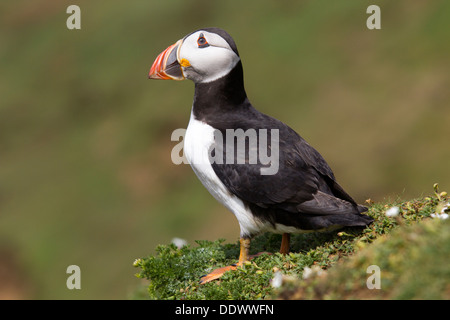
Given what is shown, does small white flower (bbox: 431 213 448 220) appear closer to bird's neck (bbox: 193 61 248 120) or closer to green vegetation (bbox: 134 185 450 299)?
green vegetation (bbox: 134 185 450 299)

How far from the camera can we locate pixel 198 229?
12.8 m

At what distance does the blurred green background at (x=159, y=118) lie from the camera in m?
12.9

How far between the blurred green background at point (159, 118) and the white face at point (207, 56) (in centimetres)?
650

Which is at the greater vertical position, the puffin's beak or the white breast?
the puffin's beak

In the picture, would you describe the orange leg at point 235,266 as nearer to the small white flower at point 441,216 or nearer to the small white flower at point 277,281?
the small white flower at point 277,281

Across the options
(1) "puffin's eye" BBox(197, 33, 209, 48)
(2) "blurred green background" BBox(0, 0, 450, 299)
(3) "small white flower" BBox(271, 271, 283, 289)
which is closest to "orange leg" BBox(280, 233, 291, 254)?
(3) "small white flower" BBox(271, 271, 283, 289)

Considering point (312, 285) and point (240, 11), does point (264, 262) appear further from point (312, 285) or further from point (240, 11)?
point (240, 11)

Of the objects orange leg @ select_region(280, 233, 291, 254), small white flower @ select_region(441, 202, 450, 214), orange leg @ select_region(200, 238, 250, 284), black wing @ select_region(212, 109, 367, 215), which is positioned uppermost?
black wing @ select_region(212, 109, 367, 215)

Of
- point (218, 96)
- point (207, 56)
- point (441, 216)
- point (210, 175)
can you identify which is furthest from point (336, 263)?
point (207, 56)

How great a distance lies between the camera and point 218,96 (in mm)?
6086

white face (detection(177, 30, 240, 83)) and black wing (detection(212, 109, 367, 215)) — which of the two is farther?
white face (detection(177, 30, 240, 83))

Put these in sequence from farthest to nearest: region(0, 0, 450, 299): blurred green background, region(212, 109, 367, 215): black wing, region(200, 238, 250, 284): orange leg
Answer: region(0, 0, 450, 299): blurred green background
region(200, 238, 250, 284): orange leg
region(212, 109, 367, 215): black wing

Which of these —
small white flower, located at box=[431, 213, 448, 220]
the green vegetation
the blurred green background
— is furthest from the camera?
the blurred green background

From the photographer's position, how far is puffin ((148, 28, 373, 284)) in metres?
5.57
